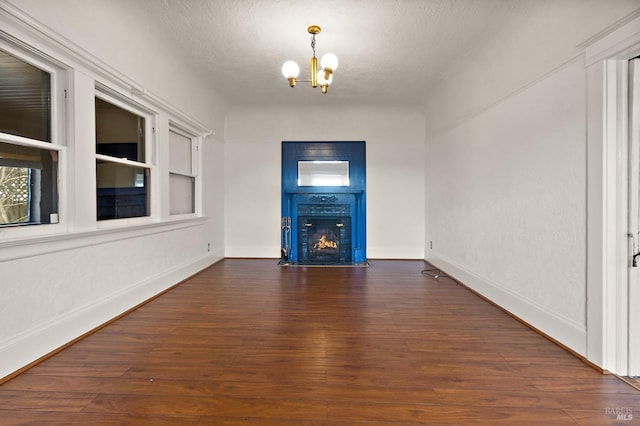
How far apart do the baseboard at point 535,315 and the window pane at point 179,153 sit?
379 centimetres

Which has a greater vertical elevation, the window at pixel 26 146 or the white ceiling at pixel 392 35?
the white ceiling at pixel 392 35

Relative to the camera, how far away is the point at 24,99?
184cm

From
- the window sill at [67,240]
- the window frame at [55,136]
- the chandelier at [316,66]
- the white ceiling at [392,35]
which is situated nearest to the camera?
the window sill at [67,240]

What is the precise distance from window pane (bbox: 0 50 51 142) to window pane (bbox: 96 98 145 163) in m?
0.39

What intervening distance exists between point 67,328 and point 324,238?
360 centimetres

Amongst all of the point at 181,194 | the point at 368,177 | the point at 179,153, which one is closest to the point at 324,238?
the point at 368,177

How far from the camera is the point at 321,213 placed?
511cm

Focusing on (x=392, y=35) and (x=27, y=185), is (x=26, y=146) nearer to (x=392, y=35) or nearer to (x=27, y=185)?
(x=27, y=185)

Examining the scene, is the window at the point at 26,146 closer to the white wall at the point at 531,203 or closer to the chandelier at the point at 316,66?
the chandelier at the point at 316,66

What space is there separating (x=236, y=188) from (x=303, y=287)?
8.28 ft

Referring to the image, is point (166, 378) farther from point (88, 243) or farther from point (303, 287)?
point (303, 287)

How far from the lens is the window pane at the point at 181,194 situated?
3572 mm

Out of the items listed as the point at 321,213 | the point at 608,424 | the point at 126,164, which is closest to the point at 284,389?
the point at 608,424

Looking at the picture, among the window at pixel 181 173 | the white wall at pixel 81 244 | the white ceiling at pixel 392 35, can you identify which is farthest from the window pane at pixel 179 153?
the white ceiling at pixel 392 35
